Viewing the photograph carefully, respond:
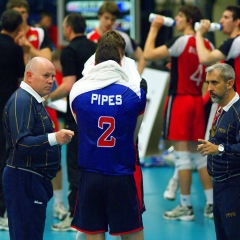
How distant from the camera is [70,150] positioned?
6578 mm

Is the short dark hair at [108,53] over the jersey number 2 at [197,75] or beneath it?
over

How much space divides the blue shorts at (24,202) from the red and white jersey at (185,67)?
9.05 feet

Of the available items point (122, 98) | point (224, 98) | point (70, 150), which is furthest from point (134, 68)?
point (70, 150)

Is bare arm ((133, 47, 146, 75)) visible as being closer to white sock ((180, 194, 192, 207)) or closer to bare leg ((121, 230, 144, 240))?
white sock ((180, 194, 192, 207))

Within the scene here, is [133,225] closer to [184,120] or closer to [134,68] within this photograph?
[134,68]

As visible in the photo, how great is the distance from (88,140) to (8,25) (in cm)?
252

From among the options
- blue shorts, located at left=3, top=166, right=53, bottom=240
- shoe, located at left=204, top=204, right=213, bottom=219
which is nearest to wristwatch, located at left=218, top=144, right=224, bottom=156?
blue shorts, located at left=3, top=166, right=53, bottom=240

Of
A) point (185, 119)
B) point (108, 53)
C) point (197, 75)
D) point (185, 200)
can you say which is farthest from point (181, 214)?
point (108, 53)

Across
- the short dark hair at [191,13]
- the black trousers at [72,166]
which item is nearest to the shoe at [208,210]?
the black trousers at [72,166]

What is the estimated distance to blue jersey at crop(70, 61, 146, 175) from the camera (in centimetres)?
452

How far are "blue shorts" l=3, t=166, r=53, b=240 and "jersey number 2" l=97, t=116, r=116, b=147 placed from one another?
2.10ft

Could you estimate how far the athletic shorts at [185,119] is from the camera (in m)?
7.12

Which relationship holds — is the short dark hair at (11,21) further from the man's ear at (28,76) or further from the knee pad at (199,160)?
the knee pad at (199,160)

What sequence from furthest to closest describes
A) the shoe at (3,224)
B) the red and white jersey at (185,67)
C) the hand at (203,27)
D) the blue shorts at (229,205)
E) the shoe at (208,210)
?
the shoe at (208,210), the red and white jersey at (185,67), the hand at (203,27), the shoe at (3,224), the blue shorts at (229,205)
